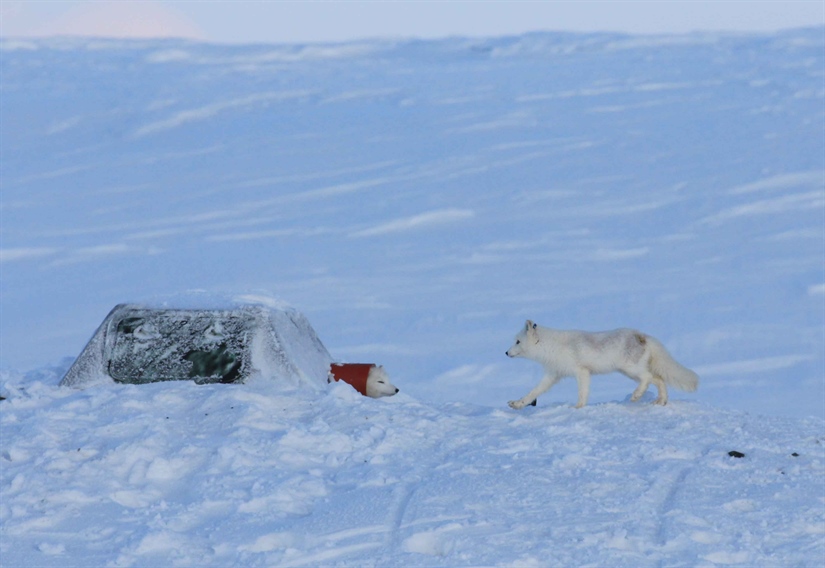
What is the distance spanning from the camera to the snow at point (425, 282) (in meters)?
5.16

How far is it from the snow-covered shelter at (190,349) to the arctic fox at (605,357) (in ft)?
5.38

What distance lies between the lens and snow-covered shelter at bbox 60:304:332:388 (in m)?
7.41

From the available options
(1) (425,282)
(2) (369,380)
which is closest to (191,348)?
(2) (369,380)

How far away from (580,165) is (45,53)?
16473 millimetres

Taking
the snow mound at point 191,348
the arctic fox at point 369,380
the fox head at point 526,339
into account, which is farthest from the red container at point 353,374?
the fox head at point 526,339

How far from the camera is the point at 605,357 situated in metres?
6.80

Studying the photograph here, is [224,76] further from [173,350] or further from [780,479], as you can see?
[780,479]

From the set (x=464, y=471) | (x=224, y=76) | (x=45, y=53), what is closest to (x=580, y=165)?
(x=224, y=76)

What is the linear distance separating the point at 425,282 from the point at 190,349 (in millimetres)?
7234

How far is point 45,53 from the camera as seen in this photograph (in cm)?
2842

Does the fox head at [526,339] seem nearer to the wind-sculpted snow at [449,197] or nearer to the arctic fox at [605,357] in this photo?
the arctic fox at [605,357]

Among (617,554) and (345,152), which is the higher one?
(345,152)

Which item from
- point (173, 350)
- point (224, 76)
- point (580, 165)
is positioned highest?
point (224, 76)

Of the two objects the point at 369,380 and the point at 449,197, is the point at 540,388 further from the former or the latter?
the point at 449,197
